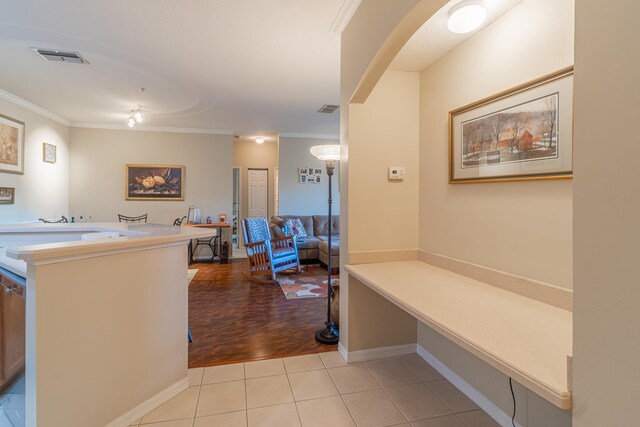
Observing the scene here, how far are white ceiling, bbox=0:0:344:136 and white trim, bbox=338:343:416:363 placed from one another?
257cm

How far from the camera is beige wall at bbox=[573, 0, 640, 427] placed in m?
0.62

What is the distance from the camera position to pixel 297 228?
19.3 feet

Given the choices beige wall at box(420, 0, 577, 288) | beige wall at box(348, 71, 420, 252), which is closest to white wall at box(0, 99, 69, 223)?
beige wall at box(348, 71, 420, 252)

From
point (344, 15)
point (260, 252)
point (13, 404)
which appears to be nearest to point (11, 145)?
point (260, 252)

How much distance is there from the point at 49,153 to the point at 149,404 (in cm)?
512

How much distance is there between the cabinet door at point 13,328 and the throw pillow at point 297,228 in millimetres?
4322

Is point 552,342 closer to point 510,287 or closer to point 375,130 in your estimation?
point 510,287

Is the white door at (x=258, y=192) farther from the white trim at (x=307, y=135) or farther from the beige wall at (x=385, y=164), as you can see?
the beige wall at (x=385, y=164)

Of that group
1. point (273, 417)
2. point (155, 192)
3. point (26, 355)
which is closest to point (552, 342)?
point (273, 417)

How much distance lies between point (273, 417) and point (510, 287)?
1.50 m

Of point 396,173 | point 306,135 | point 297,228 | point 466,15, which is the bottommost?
point 297,228

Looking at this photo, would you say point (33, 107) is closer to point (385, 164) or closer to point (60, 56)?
point (60, 56)

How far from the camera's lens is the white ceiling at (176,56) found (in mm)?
2221

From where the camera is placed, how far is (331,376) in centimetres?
212
